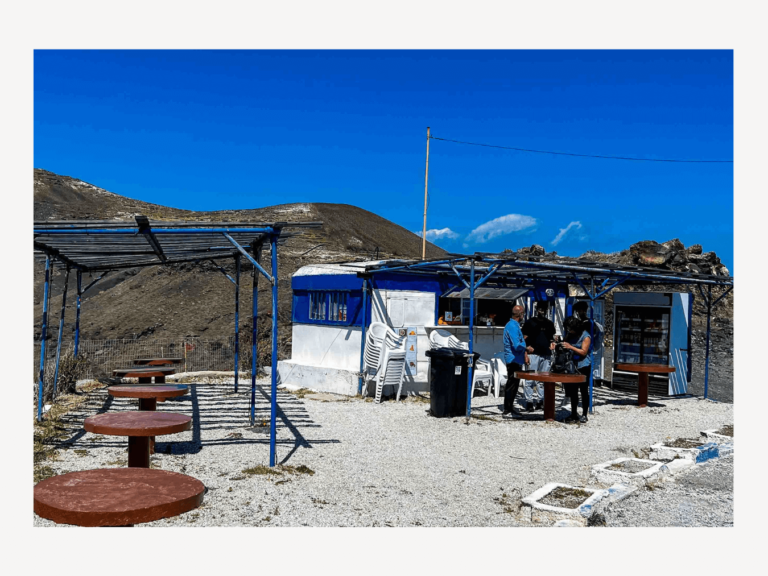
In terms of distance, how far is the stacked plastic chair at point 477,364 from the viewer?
45.1 feet

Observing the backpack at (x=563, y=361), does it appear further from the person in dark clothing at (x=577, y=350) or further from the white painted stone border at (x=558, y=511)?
the white painted stone border at (x=558, y=511)

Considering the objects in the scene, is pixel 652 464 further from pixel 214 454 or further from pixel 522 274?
pixel 522 274

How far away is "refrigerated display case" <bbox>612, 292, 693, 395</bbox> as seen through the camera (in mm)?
14742

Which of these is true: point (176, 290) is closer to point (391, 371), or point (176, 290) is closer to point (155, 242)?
point (391, 371)

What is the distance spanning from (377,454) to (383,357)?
189 inches

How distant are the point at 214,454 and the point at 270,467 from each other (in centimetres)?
97

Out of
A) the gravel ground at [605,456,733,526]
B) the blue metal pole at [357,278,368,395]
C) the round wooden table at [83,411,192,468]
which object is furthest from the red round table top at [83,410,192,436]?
the blue metal pole at [357,278,368,395]

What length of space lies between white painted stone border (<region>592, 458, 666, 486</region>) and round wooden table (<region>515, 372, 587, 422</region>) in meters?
2.35

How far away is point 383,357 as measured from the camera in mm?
13039

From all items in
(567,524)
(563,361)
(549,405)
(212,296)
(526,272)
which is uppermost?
(526,272)

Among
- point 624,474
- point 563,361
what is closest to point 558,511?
point 624,474

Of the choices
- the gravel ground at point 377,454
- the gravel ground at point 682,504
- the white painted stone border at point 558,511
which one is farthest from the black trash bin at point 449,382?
the white painted stone border at point 558,511

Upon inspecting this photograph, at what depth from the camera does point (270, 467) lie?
24.2 ft

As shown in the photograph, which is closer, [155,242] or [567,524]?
[567,524]
